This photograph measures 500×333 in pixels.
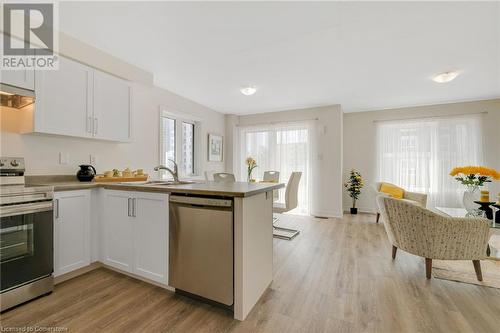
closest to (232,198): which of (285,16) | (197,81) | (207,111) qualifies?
(285,16)

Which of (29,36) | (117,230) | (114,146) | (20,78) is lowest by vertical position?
(117,230)

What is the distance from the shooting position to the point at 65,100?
7.17 feet

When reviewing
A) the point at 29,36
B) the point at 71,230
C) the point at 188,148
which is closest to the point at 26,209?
the point at 71,230

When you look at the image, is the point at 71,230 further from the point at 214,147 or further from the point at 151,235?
the point at 214,147

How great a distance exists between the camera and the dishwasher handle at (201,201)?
1.53m

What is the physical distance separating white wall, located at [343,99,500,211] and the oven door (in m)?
5.35

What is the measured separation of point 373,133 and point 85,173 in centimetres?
551

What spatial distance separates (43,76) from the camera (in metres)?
2.02

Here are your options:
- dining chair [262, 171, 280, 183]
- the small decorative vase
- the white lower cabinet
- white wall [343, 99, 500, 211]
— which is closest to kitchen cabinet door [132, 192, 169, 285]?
the white lower cabinet

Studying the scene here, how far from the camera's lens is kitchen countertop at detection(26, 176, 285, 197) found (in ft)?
5.11

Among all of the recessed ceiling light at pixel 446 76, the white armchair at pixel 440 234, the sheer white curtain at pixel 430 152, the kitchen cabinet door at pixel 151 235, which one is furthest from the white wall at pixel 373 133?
the kitchen cabinet door at pixel 151 235

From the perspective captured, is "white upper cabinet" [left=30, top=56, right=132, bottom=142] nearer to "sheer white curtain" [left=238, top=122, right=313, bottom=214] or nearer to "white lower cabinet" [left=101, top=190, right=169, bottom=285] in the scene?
"white lower cabinet" [left=101, top=190, right=169, bottom=285]

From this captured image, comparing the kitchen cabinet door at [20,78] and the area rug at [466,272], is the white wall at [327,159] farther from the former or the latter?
the kitchen cabinet door at [20,78]

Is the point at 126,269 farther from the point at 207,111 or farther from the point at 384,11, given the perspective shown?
the point at 207,111
